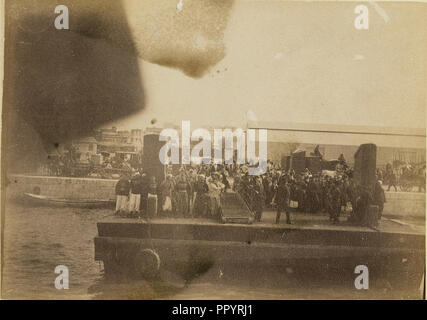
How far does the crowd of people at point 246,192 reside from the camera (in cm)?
452

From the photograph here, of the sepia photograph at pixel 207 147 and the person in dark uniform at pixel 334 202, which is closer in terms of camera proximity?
the sepia photograph at pixel 207 147

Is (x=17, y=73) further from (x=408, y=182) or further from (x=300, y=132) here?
(x=408, y=182)

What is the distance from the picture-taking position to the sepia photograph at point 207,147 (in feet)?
14.7

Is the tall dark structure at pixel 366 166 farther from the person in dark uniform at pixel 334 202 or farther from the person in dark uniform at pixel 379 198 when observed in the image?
the person in dark uniform at pixel 334 202

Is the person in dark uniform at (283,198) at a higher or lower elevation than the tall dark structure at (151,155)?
lower

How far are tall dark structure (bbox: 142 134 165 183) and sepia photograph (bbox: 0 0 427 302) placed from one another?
0.01 m

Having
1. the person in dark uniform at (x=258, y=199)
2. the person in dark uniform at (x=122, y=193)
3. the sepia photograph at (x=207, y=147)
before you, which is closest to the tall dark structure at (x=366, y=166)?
the sepia photograph at (x=207, y=147)

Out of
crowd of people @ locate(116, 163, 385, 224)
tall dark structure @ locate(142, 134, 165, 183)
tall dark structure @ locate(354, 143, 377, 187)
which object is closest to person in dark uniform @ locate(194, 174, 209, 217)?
crowd of people @ locate(116, 163, 385, 224)

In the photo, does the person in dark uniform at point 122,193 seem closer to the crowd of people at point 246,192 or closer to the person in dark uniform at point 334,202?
the crowd of people at point 246,192

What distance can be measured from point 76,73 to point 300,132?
2.38m

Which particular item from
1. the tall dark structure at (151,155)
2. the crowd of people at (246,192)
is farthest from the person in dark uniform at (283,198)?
the tall dark structure at (151,155)

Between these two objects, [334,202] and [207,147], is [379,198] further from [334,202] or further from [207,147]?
[207,147]

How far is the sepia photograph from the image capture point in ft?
14.7
